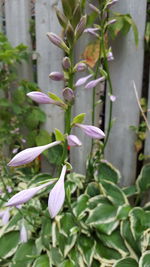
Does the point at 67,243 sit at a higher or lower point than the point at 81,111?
lower

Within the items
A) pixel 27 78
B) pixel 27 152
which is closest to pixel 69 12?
pixel 27 152

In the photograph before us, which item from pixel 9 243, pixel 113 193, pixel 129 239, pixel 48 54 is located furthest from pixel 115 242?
pixel 48 54

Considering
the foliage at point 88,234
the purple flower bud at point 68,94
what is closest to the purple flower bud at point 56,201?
the purple flower bud at point 68,94

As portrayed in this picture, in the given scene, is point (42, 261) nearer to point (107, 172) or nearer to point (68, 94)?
point (107, 172)

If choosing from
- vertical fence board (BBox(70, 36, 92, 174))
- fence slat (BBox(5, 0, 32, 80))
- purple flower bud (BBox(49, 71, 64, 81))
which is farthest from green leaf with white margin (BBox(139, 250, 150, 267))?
fence slat (BBox(5, 0, 32, 80))

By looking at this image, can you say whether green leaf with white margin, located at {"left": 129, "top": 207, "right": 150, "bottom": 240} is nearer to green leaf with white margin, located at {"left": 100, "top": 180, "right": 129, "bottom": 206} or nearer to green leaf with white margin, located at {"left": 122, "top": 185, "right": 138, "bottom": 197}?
green leaf with white margin, located at {"left": 100, "top": 180, "right": 129, "bottom": 206}

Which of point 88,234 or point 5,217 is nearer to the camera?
point 5,217

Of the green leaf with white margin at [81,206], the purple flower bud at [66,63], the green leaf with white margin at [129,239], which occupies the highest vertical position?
the purple flower bud at [66,63]

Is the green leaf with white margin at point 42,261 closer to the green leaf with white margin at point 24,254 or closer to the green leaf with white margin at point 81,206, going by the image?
the green leaf with white margin at point 24,254
